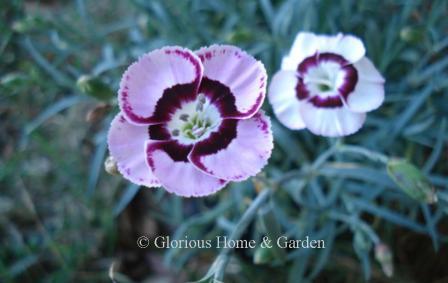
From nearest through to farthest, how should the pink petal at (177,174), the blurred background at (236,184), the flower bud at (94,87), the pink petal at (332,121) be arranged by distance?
1. the pink petal at (177,174)
2. the pink petal at (332,121)
3. the flower bud at (94,87)
4. the blurred background at (236,184)

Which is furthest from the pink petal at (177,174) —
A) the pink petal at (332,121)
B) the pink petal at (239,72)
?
the pink petal at (332,121)

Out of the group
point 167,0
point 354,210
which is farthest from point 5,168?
point 354,210

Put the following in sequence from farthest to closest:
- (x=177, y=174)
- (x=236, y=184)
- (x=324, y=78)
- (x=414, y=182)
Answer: (x=236, y=184) < (x=324, y=78) < (x=414, y=182) < (x=177, y=174)

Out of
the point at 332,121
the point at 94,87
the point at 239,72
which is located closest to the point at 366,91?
the point at 332,121

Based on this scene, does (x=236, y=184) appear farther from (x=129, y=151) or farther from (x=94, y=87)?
(x=129, y=151)

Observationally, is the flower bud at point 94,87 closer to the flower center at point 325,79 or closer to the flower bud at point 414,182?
the flower center at point 325,79

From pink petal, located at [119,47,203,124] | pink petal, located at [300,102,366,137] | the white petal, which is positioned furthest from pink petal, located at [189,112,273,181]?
the white petal

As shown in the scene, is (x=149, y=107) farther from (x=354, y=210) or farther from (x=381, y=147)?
(x=381, y=147)
